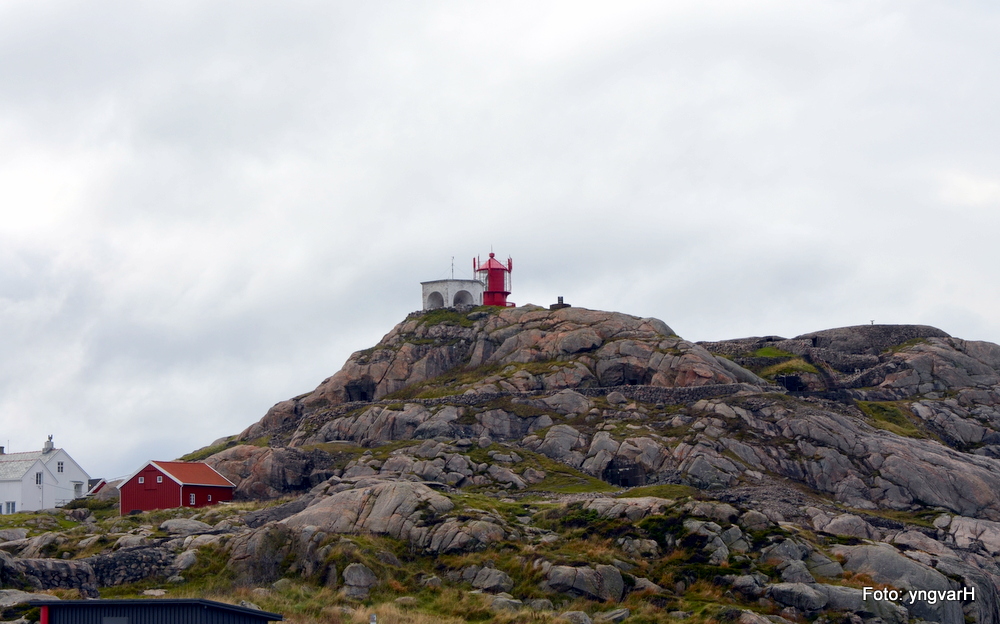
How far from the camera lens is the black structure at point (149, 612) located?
3300cm

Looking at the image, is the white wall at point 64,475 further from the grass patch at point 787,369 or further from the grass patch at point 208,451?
the grass patch at point 787,369

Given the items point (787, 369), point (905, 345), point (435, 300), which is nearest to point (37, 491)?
point (435, 300)

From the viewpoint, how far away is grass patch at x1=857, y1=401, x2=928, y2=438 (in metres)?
70.9

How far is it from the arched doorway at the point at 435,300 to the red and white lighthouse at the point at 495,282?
4.73m

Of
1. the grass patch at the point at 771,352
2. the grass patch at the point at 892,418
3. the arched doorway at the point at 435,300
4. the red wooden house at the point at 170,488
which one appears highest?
the arched doorway at the point at 435,300

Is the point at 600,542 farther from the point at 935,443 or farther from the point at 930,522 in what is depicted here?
the point at 935,443

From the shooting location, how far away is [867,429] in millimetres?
67438

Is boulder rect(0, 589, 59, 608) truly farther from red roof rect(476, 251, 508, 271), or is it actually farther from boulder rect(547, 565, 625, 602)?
red roof rect(476, 251, 508, 271)

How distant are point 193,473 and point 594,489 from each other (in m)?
27.5

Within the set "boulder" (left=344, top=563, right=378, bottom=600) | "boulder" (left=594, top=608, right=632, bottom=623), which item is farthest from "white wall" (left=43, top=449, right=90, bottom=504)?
"boulder" (left=594, top=608, right=632, bottom=623)

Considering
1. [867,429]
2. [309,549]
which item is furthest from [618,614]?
[867,429]

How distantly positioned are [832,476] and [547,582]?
2713 cm

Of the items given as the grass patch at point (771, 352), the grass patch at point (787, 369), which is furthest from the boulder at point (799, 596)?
the grass patch at point (771, 352)

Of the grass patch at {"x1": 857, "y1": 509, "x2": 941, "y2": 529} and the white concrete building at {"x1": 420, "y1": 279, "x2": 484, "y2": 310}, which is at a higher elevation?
the white concrete building at {"x1": 420, "y1": 279, "x2": 484, "y2": 310}
